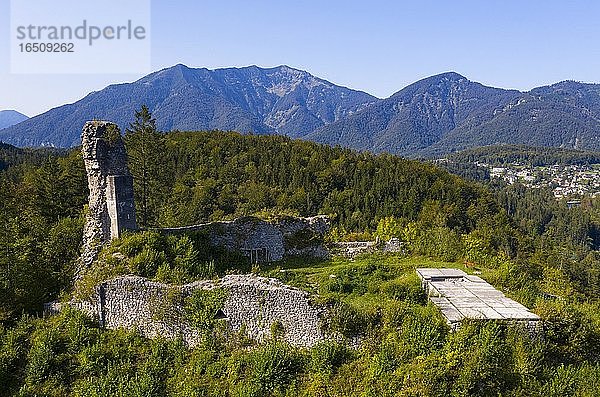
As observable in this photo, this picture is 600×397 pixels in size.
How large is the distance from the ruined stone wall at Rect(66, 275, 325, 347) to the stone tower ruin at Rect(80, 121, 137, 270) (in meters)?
3.18

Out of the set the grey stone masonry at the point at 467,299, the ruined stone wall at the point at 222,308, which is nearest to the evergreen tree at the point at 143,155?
the ruined stone wall at the point at 222,308

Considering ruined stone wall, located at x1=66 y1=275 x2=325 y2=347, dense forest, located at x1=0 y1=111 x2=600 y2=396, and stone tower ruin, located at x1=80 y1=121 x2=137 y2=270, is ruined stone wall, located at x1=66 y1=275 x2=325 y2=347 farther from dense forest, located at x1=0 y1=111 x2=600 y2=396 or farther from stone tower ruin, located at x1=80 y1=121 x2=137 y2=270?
stone tower ruin, located at x1=80 y1=121 x2=137 y2=270

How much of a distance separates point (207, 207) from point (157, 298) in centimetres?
3794

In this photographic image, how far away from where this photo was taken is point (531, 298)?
1625cm

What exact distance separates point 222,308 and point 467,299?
26.1 ft

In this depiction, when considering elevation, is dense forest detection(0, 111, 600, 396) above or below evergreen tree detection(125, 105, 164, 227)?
below

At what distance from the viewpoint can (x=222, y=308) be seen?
1569cm

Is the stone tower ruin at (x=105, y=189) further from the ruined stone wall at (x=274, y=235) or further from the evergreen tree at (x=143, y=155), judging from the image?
the evergreen tree at (x=143, y=155)

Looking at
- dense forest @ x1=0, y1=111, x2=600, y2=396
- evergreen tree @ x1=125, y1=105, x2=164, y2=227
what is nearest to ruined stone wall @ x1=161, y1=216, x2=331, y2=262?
dense forest @ x1=0, y1=111, x2=600, y2=396

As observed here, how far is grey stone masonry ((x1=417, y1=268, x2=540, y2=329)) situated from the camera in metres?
13.7

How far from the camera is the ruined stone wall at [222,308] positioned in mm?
14922

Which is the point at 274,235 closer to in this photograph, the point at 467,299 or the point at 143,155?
the point at 143,155

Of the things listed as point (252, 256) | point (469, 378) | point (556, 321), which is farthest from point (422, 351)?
point (252, 256)

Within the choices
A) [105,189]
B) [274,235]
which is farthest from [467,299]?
[105,189]
